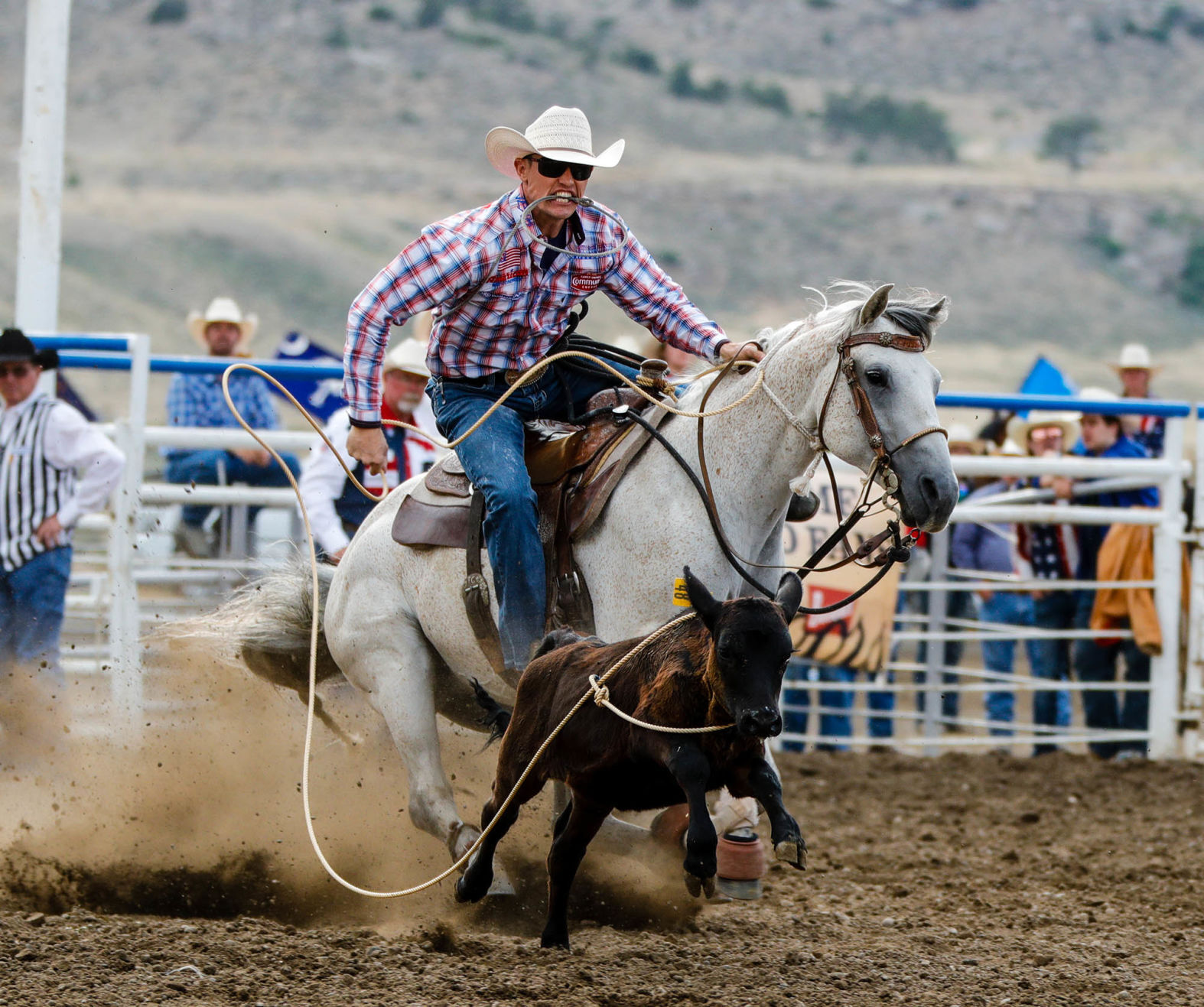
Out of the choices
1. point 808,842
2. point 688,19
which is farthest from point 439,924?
point 688,19

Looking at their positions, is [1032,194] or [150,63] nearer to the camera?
[1032,194]

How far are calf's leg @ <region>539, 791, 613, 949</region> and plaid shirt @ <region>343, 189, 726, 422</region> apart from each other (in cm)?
137

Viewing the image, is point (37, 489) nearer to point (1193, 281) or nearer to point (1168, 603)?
point (1168, 603)

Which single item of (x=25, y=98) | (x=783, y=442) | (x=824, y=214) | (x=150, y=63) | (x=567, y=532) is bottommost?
(x=567, y=532)

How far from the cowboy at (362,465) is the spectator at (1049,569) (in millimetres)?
3400

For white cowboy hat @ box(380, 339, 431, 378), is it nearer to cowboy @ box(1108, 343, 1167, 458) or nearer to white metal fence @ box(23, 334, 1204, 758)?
white metal fence @ box(23, 334, 1204, 758)

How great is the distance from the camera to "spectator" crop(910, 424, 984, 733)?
8.55 meters

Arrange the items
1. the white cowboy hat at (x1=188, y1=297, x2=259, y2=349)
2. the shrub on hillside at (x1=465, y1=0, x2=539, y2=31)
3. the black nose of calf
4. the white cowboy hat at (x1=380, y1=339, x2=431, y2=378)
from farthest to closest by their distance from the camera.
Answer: the shrub on hillside at (x1=465, y1=0, x2=539, y2=31) → the white cowboy hat at (x1=188, y1=297, x2=259, y2=349) → the white cowboy hat at (x1=380, y1=339, x2=431, y2=378) → the black nose of calf

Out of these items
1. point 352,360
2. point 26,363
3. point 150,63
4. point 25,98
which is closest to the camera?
point 352,360

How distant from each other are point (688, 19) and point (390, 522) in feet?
284

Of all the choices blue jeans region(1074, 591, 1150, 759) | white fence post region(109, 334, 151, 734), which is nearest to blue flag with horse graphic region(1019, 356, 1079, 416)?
blue jeans region(1074, 591, 1150, 759)

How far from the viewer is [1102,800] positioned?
712 centimetres

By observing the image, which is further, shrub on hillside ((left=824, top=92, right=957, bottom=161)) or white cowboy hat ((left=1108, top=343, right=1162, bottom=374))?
shrub on hillside ((left=824, top=92, right=957, bottom=161))

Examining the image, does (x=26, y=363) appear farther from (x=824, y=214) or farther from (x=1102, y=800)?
(x=824, y=214)
